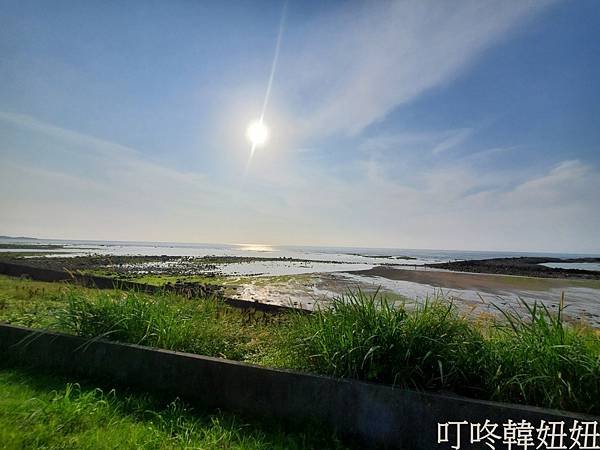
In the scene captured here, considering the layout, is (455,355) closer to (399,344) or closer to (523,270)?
(399,344)

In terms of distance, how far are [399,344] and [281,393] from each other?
1324 mm

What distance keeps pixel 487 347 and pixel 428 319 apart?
631mm

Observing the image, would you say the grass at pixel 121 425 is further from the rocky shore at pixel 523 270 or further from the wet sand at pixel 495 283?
the rocky shore at pixel 523 270

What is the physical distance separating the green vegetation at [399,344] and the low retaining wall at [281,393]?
199 millimetres

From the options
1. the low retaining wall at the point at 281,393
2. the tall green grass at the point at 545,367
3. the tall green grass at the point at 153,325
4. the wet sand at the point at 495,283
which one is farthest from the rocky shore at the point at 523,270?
the tall green grass at the point at 153,325

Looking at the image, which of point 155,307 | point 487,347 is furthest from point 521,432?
point 155,307

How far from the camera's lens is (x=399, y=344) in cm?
322

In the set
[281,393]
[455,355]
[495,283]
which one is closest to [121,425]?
[281,393]

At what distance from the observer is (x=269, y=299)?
14156 mm

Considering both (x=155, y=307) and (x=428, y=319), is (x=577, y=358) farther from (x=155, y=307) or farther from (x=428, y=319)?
(x=155, y=307)

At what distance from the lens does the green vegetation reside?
288 cm

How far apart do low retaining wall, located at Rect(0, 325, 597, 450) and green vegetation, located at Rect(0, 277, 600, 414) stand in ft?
0.65

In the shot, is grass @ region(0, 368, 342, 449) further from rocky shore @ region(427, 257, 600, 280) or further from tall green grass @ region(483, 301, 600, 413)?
rocky shore @ region(427, 257, 600, 280)

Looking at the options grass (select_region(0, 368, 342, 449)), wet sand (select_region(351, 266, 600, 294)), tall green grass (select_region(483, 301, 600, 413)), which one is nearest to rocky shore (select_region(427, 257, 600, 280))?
wet sand (select_region(351, 266, 600, 294))
